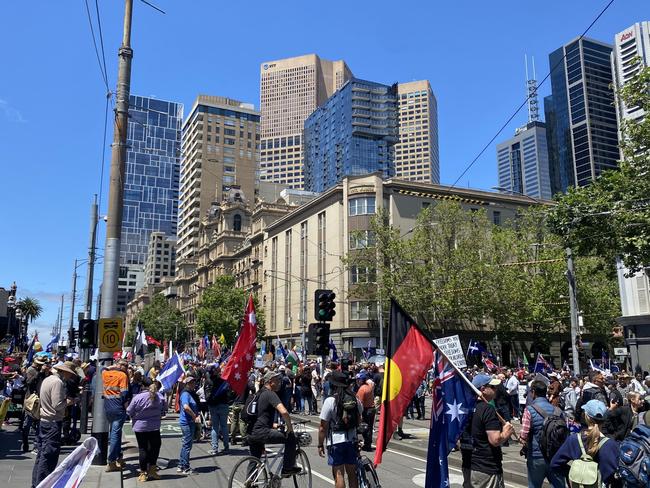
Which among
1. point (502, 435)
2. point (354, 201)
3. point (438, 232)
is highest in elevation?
point (354, 201)

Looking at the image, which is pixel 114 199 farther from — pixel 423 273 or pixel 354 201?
pixel 354 201

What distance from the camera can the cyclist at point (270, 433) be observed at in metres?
7.98

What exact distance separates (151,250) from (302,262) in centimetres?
12403

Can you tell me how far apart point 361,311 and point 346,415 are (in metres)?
48.1

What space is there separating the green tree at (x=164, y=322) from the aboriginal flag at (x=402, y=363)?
98.4 meters

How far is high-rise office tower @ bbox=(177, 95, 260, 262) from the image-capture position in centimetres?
12962

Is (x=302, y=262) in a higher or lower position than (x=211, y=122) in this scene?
lower

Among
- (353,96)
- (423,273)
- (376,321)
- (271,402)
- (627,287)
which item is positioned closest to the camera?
(271,402)

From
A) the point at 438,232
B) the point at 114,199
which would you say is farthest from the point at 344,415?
the point at 438,232

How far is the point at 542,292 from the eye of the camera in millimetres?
45094

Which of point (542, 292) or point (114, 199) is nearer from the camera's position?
point (114, 199)

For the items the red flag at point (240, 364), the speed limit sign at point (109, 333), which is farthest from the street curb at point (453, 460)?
the speed limit sign at point (109, 333)

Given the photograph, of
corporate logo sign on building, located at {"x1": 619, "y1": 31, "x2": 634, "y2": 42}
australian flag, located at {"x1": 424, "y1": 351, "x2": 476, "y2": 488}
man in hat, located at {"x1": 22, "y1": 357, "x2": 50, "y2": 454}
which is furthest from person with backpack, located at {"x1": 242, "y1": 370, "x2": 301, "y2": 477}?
corporate logo sign on building, located at {"x1": 619, "y1": 31, "x2": 634, "y2": 42}

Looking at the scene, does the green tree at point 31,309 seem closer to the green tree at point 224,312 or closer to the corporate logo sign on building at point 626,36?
the green tree at point 224,312
